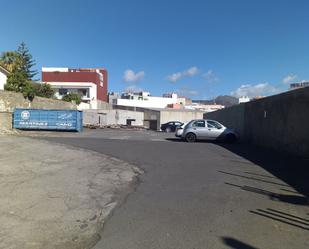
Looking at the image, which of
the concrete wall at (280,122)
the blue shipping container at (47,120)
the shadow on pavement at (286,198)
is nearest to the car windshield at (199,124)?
the concrete wall at (280,122)

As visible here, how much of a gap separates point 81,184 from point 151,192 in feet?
6.73

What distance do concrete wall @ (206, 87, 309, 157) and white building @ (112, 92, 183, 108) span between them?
92.8 m

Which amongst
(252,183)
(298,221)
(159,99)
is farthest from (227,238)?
(159,99)

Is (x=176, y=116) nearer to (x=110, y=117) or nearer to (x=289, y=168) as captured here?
(x=110, y=117)

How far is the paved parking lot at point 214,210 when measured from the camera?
566cm

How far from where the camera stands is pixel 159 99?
13462 cm

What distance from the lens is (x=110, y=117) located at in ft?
217

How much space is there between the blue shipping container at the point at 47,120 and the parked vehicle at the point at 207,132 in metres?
15.1

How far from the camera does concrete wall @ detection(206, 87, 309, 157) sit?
50.7ft

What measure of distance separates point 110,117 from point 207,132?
42294 millimetres

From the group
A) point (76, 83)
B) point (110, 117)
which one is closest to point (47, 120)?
point (110, 117)

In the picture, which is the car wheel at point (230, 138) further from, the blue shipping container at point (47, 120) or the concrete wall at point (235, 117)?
the blue shipping container at point (47, 120)

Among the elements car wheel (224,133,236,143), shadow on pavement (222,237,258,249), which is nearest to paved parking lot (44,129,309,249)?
shadow on pavement (222,237,258,249)

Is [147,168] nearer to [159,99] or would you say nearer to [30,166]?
[30,166]
